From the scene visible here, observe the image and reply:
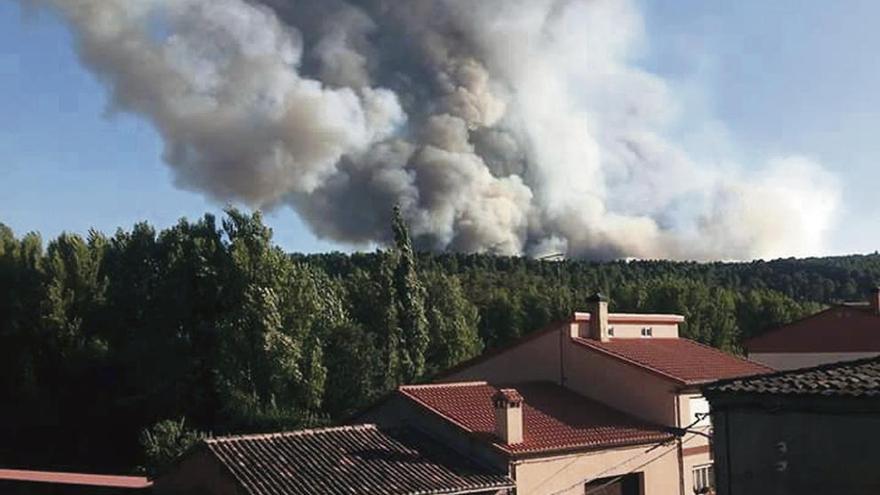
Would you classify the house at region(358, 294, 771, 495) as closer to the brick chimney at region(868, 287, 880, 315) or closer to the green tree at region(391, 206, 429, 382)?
the brick chimney at region(868, 287, 880, 315)

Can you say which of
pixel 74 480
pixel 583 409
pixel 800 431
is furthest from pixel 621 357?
pixel 800 431

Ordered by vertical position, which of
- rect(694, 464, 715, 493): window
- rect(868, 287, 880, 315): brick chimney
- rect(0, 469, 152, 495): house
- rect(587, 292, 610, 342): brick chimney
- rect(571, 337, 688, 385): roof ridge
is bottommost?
rect(0, 469, 152, 495): house

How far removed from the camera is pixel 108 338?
124 feet

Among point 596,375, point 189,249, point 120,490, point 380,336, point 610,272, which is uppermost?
point 610,272

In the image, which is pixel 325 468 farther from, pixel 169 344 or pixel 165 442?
pixel 169 344

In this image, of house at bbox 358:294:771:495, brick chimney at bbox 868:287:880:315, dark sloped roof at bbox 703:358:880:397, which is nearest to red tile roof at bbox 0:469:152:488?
house at bbox 358:294:771:495

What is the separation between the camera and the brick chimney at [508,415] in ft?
66.1

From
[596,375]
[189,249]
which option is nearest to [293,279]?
[189,249]

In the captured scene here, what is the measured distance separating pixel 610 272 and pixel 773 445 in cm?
11243

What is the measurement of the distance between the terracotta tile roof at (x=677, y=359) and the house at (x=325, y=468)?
6.83 metres

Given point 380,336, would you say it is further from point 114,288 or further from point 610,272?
point 610,272

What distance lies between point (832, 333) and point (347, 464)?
2768 cm

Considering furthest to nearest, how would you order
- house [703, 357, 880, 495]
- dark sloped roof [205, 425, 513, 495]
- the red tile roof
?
1. the red tile roof
2. dark sloped roof [205, 425, 513, 495]
3. house [703, 357, 880, 495]

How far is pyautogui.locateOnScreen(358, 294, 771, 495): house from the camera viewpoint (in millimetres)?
20516
